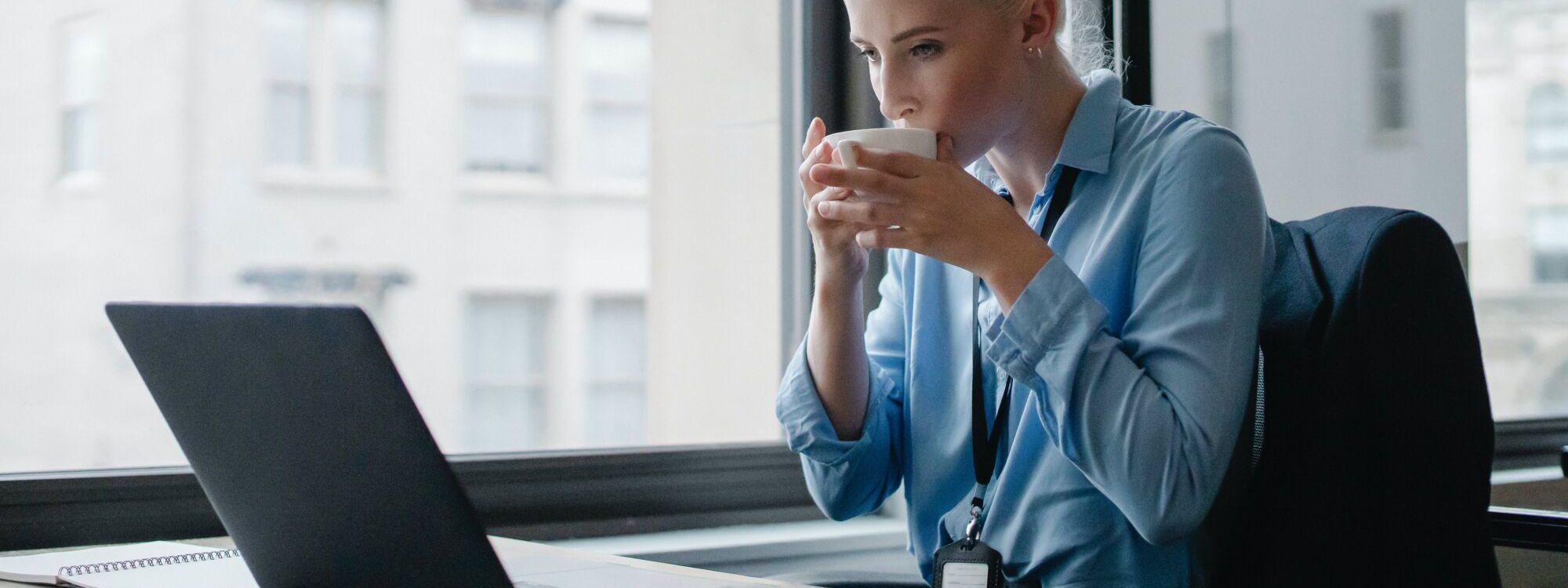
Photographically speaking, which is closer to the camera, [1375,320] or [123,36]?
[1375,320]

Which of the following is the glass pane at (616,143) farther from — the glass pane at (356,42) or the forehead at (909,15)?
the forehead at (909,15)

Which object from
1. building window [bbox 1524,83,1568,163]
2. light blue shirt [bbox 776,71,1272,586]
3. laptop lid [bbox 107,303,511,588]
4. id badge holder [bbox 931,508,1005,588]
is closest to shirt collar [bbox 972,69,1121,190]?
light blue shirt [bbox 776,71,1272,586]

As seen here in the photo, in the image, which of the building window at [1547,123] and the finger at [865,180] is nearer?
the finger at [865,180]

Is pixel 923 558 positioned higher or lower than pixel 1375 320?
lower

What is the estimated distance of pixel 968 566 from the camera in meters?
1.09

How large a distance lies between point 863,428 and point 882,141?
1.19 ft

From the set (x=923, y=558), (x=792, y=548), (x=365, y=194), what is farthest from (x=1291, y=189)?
(x=365, y=194)

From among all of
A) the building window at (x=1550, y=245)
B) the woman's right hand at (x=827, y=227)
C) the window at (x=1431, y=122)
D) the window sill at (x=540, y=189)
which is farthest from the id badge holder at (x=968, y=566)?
the building window at (x=1550, y=245)

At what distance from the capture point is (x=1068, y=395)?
0.99 meters

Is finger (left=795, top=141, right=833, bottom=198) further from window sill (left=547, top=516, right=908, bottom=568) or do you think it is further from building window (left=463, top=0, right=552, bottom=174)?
building window (left=463, top=0, right=552, bottom=174)

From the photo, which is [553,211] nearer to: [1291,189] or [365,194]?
[365,194]

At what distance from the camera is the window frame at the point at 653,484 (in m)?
1.40

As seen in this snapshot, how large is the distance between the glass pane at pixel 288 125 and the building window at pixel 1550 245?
2.30 m

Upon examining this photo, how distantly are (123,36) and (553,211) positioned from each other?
60cm
